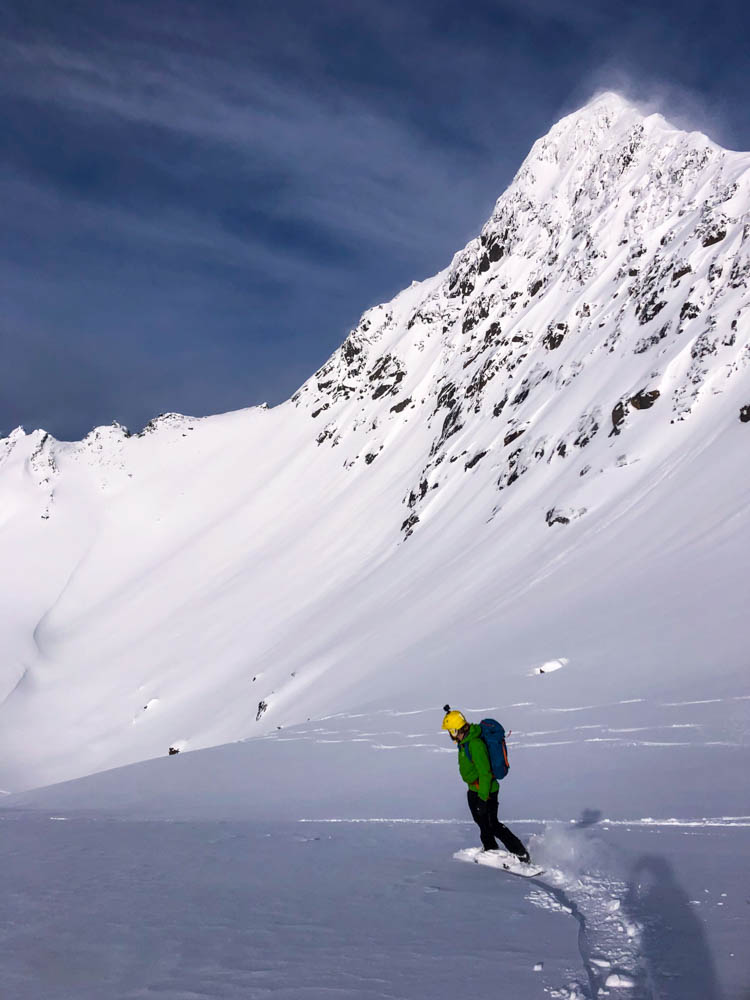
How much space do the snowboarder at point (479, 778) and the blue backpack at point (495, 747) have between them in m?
0.04

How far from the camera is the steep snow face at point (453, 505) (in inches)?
942

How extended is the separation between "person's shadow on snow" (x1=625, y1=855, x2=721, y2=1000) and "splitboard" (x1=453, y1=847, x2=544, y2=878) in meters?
0.97

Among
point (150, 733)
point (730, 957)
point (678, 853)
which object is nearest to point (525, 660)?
point (678, 853)

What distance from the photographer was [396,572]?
1797 inches

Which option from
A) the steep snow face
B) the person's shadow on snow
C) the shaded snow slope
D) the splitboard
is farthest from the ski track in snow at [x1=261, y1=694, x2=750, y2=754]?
the person's shadow on snow

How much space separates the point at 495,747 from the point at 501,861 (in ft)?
3.21

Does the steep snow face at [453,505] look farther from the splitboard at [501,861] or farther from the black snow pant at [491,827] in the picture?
the splitboard at [501,861]

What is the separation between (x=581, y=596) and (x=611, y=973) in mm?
20700

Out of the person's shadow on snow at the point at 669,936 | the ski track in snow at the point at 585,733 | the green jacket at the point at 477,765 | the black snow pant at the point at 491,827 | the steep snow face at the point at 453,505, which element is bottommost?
the person's shadow on snow at the point at 669,936

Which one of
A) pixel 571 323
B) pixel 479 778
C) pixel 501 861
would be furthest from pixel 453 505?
pixel 501 861

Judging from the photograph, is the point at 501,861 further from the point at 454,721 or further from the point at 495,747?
the point at 454,721

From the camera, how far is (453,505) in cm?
5206

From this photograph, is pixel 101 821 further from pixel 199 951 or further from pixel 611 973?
pixel 611 973

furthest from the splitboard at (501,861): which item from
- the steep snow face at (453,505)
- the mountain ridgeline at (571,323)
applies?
the mountain ridgeline at (571,323)
